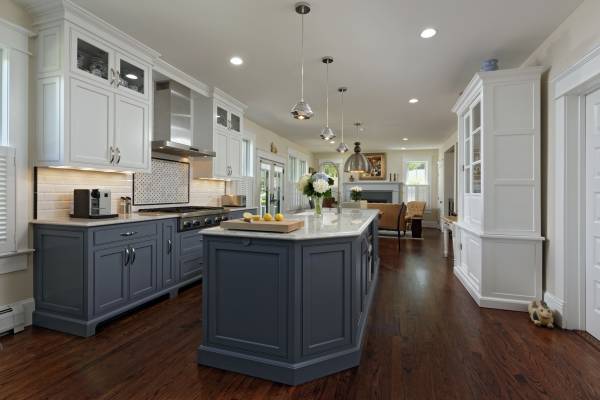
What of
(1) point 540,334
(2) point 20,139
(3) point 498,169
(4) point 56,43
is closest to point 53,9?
(4) point 56,43

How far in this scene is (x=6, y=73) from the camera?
2.54 meters

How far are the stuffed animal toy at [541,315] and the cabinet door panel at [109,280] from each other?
3.68 m

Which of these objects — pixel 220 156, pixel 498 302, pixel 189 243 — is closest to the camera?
pixel 498 302

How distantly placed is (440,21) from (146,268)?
354cm

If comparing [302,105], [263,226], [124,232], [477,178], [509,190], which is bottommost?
[124,232]

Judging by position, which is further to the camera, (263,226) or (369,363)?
(369,363)

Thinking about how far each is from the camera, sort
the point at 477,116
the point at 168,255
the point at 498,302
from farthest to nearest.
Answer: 1. the point at 477,116
2. the point at 168,255
3. the point at 498,302

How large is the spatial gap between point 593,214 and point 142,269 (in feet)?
13.0

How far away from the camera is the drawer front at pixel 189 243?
361cm

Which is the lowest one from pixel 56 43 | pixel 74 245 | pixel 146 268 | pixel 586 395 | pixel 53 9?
pixel 586 395

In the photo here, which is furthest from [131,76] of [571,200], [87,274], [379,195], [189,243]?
[379,195]

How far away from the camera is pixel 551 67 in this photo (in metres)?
2.98

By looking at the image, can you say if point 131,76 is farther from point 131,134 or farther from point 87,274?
point 87,274

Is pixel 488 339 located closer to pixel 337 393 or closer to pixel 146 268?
pixel 337 393
